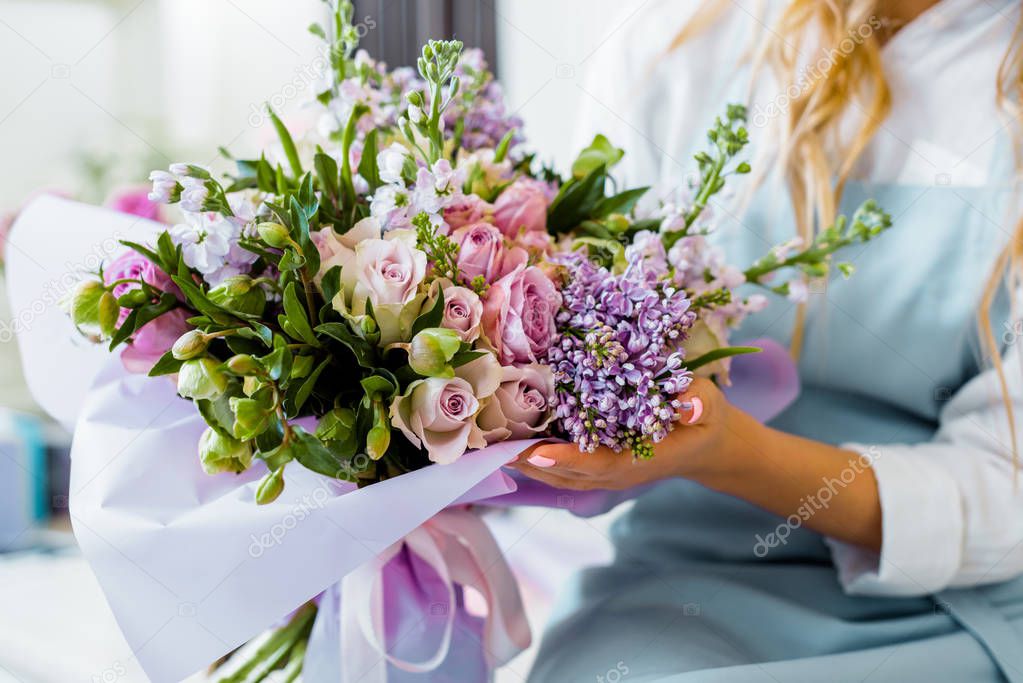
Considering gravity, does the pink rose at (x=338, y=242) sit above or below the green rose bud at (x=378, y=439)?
above

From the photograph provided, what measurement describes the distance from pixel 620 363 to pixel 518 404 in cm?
7

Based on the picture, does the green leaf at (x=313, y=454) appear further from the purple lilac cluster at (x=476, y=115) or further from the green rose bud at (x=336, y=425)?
the purple lilac cluster at (x=476, y=115)

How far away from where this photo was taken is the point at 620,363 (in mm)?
549

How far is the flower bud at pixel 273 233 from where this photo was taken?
49 cm

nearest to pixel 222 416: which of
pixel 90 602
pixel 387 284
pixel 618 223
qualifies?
pixel 387 284

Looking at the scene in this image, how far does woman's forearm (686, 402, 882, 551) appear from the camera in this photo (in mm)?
773

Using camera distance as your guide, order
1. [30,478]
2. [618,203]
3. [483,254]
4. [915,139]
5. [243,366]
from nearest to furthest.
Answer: [243,366] < [483,254] < [618,203] < [915,139] < [30,478]

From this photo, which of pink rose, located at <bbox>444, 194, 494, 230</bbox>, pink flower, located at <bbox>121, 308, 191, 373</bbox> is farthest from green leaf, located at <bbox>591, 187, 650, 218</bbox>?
pink flower, located at <bbox>121, 308, 191, 373</bbox>

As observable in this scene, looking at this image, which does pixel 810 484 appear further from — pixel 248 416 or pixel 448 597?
pixel 248 416

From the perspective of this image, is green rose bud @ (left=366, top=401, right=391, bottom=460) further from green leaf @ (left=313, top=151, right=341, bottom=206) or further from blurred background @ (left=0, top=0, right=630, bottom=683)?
blurred background @ (left=0, top=0, right=630, bottom=683)

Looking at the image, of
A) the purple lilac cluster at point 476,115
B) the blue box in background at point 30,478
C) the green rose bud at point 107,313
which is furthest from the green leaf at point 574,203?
the blue box in background at point 30,478

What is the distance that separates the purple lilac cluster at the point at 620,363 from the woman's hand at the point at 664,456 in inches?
0.4

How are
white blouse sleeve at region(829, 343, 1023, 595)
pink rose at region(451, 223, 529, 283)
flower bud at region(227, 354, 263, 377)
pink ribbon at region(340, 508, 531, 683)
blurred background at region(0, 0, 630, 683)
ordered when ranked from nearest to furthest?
flower bud at region(227, 354, 263, 377) < pink rose at region(451, 223, 529, 283) < pink ribbon at region(340, 508, 531, 683) < white blouse sleeve at region(829, 343, 1023, 595) < blurred background at region(0, 0, 630, 683)

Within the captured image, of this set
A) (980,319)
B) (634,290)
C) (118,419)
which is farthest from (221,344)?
(980,319)
